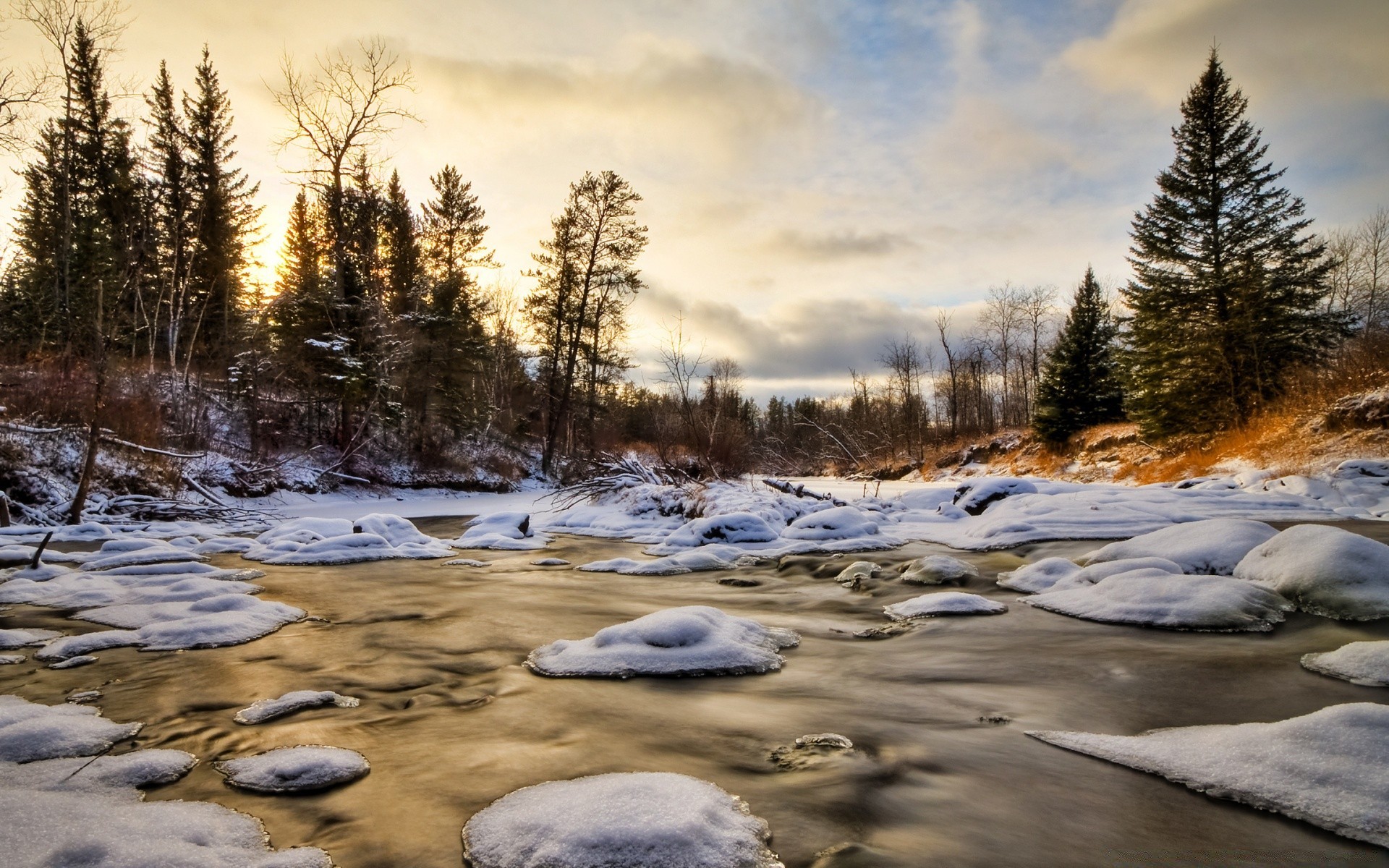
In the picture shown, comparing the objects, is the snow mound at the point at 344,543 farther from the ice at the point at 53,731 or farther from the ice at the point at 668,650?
the ice at the point at 53,731

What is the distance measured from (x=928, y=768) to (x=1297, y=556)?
4.21m

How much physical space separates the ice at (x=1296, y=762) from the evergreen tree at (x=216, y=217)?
26.7m

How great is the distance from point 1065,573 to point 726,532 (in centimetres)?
479

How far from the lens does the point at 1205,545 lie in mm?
5461

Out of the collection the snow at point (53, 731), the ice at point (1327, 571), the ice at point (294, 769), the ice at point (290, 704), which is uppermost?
the ice at point (1327, 571)

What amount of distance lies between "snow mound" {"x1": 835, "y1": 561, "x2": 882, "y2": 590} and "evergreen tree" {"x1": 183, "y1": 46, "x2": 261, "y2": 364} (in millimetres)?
23496

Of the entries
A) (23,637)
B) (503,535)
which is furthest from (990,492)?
(23,637)

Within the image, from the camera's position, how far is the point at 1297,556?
470 cm

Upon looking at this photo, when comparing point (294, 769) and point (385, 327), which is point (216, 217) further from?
point (294, 769)

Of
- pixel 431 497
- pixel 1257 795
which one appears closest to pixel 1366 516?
pixel 1257 795

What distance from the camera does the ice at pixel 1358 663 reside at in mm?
3145

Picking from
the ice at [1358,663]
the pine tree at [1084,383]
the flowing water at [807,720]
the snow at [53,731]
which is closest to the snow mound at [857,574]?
the flowing water at [807,720]

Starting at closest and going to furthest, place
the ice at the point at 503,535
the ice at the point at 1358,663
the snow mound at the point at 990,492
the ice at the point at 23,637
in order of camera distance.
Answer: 1. the ice at the point at 1358,663
2. the ice at the point at 23,637
3. the ice at the point at 503,535
4. the snow mound at the point at 990,492

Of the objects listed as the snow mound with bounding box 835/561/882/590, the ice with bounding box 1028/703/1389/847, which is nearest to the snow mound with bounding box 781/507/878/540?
the snow mound with bounding box 835/561/882/590
